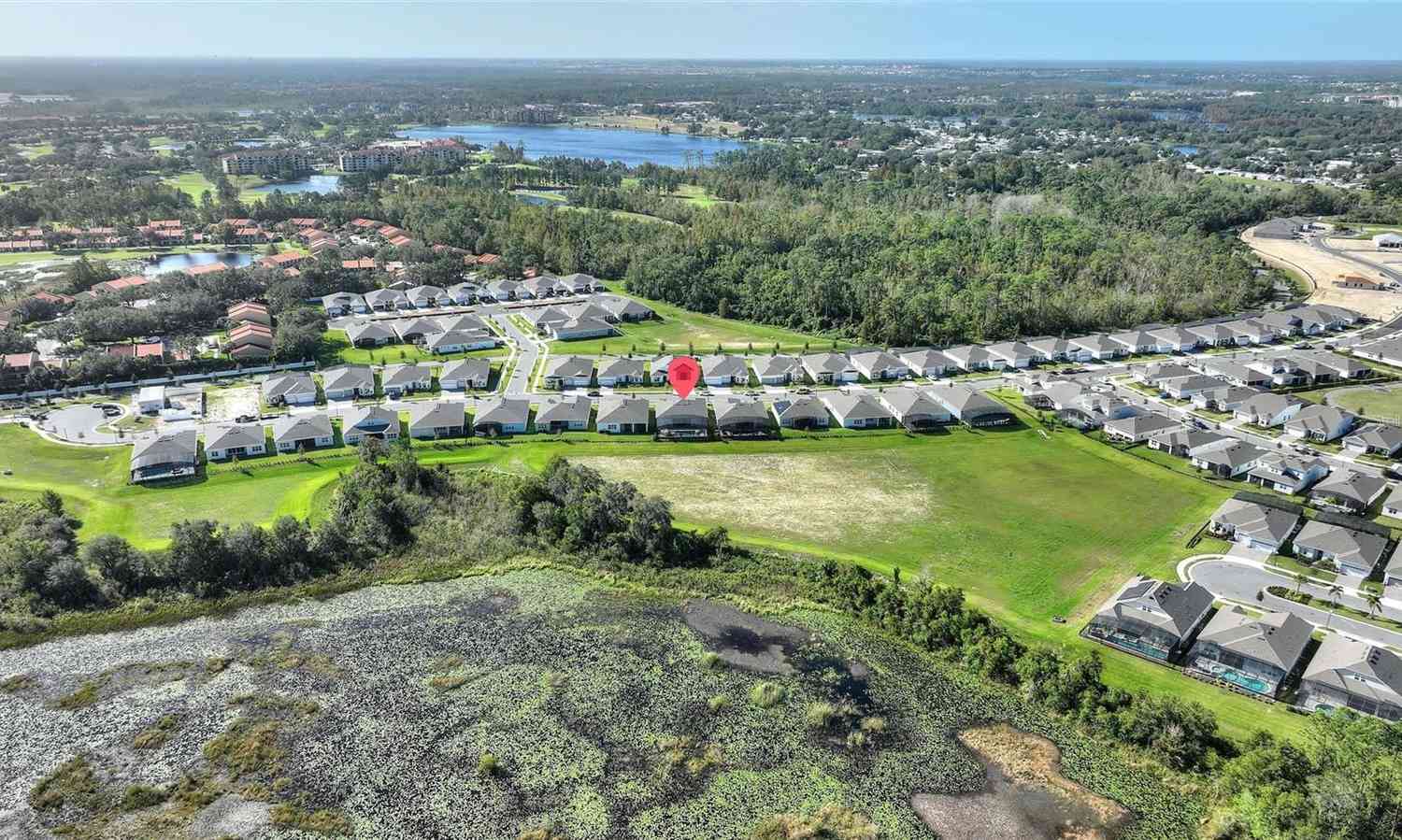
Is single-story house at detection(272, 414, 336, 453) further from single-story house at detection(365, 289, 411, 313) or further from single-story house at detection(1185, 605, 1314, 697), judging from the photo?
single-story house at detection(1185, 605, 1314, 697)

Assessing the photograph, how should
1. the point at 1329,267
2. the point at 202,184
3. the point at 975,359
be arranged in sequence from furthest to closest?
the point at 202,184 < the point at 1329,267 < the point at 975,359

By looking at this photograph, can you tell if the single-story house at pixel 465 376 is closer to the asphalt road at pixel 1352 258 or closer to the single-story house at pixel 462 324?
the single-story house at pixel 462 324

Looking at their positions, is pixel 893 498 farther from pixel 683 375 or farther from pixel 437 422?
pixel 437 422

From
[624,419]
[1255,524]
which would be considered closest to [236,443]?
[624,419]

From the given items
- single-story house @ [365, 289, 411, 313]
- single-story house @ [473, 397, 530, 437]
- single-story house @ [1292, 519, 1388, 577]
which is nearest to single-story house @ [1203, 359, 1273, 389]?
single-story house @ [1292, 519, 1388, 577]

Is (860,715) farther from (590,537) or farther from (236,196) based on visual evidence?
(236,196)

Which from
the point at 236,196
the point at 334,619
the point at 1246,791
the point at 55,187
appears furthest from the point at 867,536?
the point at 55,187

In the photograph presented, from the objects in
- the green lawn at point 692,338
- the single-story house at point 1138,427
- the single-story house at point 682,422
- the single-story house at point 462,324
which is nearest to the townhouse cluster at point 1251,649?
the single-story house at point 1138,427
